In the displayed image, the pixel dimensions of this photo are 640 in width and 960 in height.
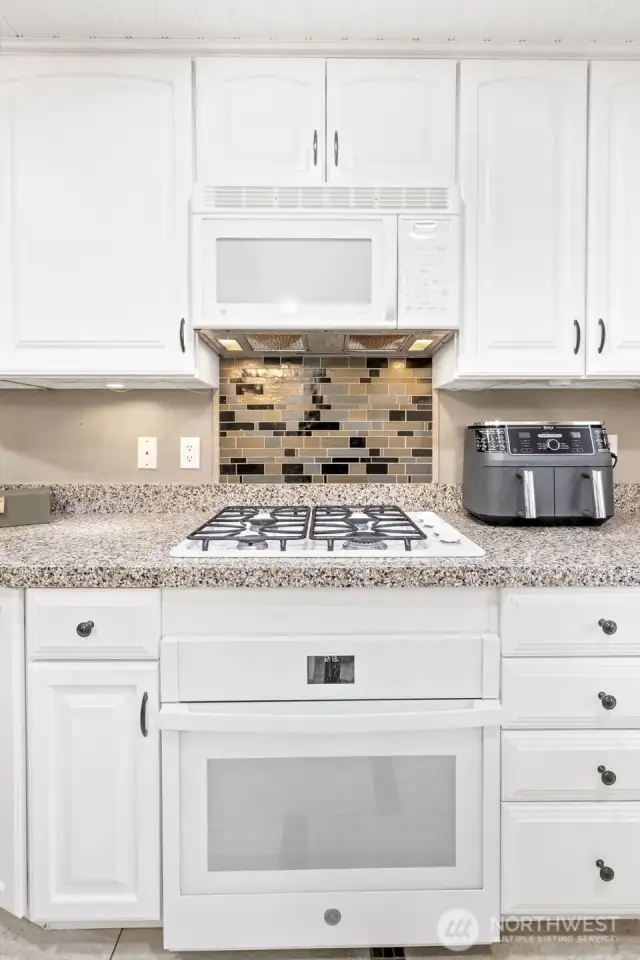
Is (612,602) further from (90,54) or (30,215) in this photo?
(90,54)

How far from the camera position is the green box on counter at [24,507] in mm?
1592

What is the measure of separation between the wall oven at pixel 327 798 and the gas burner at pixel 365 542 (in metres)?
0.21

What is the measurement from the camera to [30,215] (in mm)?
1542

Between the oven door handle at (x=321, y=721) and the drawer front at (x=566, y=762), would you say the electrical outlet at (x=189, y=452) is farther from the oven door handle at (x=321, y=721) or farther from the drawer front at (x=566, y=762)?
the drawer front at (x=566, y=762)

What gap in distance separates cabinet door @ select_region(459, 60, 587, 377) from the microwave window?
0.32m

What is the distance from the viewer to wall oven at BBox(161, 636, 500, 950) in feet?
3.93

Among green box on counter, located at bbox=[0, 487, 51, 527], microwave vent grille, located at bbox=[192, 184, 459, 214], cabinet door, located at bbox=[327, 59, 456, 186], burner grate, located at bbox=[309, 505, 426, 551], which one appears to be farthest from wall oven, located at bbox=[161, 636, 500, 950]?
cabinet door, located at bbox=[327, 59, 456, 186]

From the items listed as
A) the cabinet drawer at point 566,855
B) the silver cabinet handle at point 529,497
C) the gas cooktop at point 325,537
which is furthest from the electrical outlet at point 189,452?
the cabinet drawer at point 566,855

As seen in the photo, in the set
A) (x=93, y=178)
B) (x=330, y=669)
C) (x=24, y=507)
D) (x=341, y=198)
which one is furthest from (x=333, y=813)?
(x=93, y=178)

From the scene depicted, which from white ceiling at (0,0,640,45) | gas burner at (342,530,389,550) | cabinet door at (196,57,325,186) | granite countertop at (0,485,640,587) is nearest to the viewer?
granite countertop at (0,485,640,587)

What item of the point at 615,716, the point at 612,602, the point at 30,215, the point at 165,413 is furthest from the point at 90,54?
the point at 615,716

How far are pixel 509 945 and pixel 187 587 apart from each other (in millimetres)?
1105

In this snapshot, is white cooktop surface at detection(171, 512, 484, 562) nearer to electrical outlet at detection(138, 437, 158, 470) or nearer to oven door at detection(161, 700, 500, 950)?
oven door at detection(161, 700, 500, 950)

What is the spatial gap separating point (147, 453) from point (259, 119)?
41.3 inches
